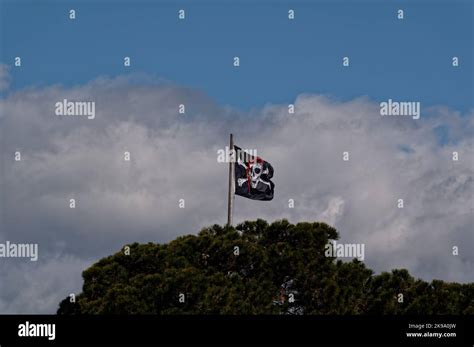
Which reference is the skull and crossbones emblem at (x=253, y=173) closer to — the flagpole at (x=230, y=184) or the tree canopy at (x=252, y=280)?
the flagpole at (x=230, y=184)

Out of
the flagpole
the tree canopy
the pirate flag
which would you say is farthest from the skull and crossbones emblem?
the tree canopy

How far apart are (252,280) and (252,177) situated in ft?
18.2

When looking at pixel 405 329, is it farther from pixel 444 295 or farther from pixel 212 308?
pixel 444 295

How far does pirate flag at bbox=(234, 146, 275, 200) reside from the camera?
46.3m

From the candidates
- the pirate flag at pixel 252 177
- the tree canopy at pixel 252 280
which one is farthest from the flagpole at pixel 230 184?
the tree canopy at pixel 252 280

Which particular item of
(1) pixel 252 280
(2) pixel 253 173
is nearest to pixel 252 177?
(2) pixel 253 173

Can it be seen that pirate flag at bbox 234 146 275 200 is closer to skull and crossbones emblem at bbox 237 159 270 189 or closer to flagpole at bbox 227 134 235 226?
skull and crossbones emblem at bbox 237 159 270 189

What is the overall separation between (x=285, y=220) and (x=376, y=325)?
2349 centimetres

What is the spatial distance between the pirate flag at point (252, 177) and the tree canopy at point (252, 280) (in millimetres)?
2478

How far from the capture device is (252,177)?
46656 millimetres

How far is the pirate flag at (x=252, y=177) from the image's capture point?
4628 cm

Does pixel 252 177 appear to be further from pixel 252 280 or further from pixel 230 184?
pixel 252 280

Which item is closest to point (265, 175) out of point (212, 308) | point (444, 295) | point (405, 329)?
point (212, 308)

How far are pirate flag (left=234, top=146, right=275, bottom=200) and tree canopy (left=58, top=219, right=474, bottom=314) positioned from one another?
248 centimetres
